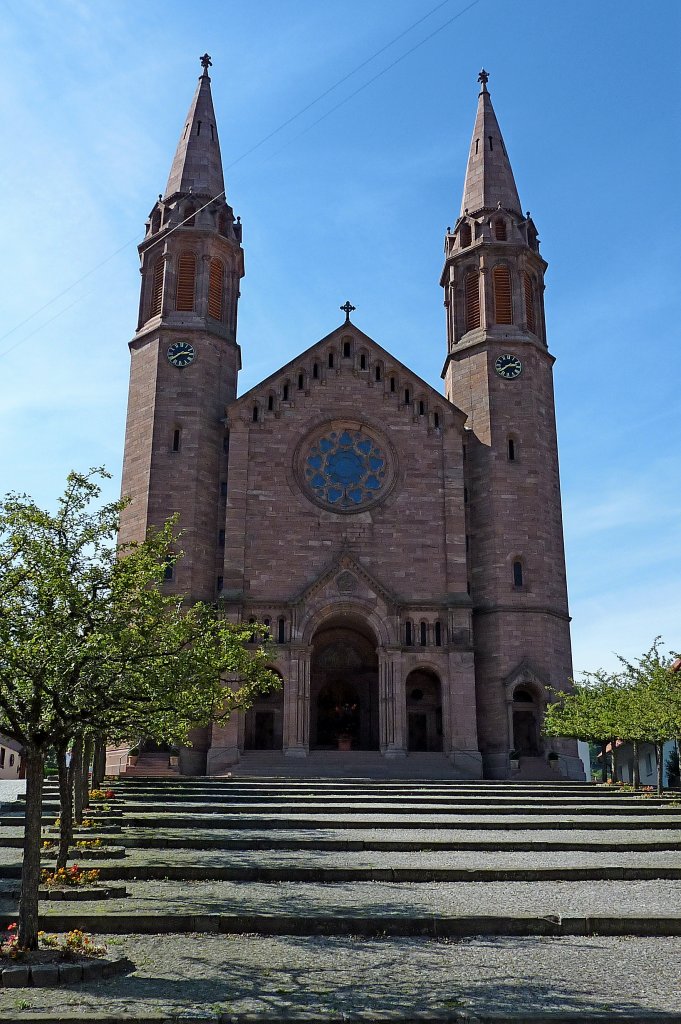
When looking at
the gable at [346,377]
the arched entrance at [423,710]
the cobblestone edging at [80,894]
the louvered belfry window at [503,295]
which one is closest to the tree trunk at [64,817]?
the cobblestone edging at [80,894]

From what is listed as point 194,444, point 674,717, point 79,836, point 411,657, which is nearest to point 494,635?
point 411,657

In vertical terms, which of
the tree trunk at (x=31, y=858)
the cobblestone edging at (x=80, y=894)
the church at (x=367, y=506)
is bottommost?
the cobblestone edging at (x=80, y=894)

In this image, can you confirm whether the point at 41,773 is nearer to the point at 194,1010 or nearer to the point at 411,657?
the point at 194,1010

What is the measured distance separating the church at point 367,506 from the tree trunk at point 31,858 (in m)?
29.1

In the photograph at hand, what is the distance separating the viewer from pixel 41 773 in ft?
33.4

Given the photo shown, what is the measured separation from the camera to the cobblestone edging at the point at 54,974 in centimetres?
855

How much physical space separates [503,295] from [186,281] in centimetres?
1585

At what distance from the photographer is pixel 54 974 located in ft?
28.3

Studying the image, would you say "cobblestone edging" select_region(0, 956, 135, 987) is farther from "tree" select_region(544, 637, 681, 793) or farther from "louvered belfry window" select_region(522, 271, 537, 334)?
"louvered belfry window" select_region(522, 271, 537, 334)

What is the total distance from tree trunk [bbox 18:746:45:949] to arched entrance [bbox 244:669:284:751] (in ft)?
102

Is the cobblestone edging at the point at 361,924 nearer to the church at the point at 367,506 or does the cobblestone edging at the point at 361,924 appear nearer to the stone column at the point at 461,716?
the church at the point at 367,506

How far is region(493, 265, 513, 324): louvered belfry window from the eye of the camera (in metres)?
47.7

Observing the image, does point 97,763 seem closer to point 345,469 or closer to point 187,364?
point 345,469

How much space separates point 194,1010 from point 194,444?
3650cm
